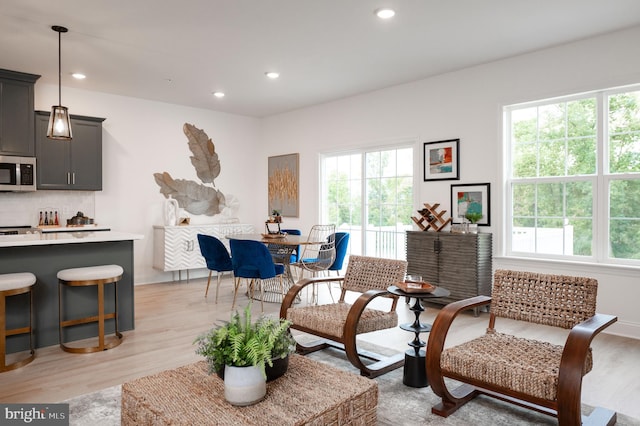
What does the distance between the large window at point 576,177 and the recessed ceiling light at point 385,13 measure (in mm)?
2012

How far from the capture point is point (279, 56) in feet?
15.5

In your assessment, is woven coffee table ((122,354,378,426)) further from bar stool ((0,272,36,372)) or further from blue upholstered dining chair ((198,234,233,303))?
blue upholstered dining chair ((198,234,233,303))

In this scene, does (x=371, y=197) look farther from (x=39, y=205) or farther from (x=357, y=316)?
(x=39, y=205)

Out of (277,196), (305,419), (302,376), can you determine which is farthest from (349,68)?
(305,419)

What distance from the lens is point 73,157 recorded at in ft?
18.7

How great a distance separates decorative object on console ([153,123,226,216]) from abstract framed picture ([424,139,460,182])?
3.71 m

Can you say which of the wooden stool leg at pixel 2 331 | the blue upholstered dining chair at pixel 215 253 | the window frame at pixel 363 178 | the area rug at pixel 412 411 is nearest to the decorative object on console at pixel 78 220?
the blue upholstered dining chair at pixel 215 253

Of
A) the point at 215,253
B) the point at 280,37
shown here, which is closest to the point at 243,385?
the point at 280,37

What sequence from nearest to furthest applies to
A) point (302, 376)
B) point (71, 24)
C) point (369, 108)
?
1. point (302, 376)
2. point (71, 24)
3. point (369, 108)

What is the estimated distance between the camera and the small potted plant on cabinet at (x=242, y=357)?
179 cm

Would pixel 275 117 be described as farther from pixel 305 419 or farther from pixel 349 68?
pixel 305 419

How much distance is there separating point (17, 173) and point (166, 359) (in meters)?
3.42

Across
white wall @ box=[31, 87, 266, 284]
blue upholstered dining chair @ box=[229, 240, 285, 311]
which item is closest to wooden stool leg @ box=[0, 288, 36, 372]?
blue upholstered dining chair @ box=[229, 240, 285, 311]

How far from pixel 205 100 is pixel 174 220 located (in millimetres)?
1915
